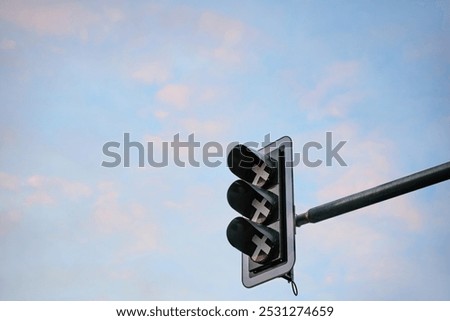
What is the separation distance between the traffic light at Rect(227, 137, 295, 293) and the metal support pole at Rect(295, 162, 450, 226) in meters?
0.16

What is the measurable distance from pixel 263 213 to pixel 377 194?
2.45ft

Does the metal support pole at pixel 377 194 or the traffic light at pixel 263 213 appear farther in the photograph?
the traffic light at pixel 263 213

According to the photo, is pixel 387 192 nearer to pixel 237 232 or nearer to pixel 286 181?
pixel 286 181

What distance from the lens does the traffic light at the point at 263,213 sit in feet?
14.6

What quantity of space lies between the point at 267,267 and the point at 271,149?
837 mm

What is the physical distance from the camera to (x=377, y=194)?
168 inches

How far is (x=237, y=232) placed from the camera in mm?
Result: 4473

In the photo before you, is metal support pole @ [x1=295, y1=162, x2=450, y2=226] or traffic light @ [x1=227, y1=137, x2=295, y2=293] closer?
metal support pole @ [x1=295, y1=162, x2=450, y2=226]

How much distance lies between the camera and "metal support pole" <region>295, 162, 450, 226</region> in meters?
4.05

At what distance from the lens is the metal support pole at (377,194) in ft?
13.3

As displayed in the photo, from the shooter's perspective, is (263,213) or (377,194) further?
(263,213)

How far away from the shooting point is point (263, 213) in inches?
179

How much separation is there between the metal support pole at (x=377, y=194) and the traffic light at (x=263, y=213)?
16 centimetres
